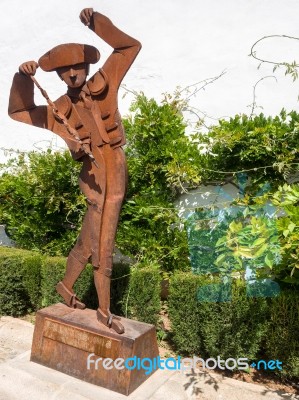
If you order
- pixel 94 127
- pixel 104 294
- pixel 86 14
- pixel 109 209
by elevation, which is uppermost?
pixel 86 14

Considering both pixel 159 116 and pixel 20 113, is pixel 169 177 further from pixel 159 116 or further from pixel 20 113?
pixel 20 113

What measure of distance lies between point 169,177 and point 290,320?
218 cm

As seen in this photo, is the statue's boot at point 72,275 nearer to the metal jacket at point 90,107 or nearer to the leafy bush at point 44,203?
the metal jacket at point 90,107

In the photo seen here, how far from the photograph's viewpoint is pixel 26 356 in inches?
131

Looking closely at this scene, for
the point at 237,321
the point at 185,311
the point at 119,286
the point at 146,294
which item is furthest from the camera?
the point at 119,286

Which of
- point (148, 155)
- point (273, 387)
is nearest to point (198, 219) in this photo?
point (148, 155)

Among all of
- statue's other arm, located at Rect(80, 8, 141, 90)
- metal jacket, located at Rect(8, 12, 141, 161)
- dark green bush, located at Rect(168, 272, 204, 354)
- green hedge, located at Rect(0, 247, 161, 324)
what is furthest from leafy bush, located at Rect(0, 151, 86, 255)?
statue's other arm, located at Rect(80, 8, 141, 90)

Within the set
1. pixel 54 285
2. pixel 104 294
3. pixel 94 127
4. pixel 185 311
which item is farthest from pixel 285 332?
pixel 54 285

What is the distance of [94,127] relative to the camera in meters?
3.03

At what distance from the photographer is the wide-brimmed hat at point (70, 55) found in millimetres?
2912

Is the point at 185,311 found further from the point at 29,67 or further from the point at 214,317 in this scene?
the point at 29,67

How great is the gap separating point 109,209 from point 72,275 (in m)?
0.76

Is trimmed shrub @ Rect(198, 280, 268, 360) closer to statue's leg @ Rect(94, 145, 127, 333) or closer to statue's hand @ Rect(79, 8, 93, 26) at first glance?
statue's leg @ Rect(94, 145, 127, 333)

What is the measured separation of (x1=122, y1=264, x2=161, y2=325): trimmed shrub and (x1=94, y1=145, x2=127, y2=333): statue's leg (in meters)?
0.92
